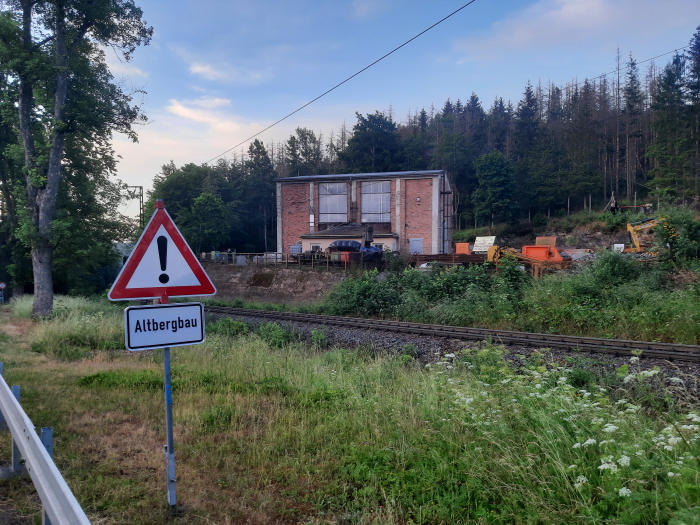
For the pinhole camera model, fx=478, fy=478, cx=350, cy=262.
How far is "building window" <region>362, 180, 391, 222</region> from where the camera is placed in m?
42.1

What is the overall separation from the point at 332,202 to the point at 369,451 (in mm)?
40483

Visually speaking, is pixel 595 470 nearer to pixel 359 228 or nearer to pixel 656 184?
pixel 359 228

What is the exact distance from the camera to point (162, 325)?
3939 mm

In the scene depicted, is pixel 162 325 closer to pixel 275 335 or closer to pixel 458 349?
pixel 458 349

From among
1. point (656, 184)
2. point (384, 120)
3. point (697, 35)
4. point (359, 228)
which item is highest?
point (697, 35)

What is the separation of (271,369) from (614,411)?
5.69 m

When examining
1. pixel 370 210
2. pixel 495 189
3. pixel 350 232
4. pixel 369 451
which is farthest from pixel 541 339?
pixel 495 189

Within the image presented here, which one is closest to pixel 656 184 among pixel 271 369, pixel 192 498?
pixel 271 369

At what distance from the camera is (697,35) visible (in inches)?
1932

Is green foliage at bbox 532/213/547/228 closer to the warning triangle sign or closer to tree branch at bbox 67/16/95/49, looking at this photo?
tree branch at bbox 67/16/95/49

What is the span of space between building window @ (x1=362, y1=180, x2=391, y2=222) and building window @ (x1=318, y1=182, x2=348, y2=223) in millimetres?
1876

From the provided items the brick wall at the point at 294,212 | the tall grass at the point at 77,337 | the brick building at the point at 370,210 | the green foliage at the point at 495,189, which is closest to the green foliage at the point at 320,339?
the tall grass at the point at 77,337

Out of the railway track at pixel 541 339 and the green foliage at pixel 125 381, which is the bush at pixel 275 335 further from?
the green foliage at pixel 125 381

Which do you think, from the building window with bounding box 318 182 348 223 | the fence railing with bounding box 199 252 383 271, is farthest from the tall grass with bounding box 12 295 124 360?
the building window with bounding box 318 182 348 223
